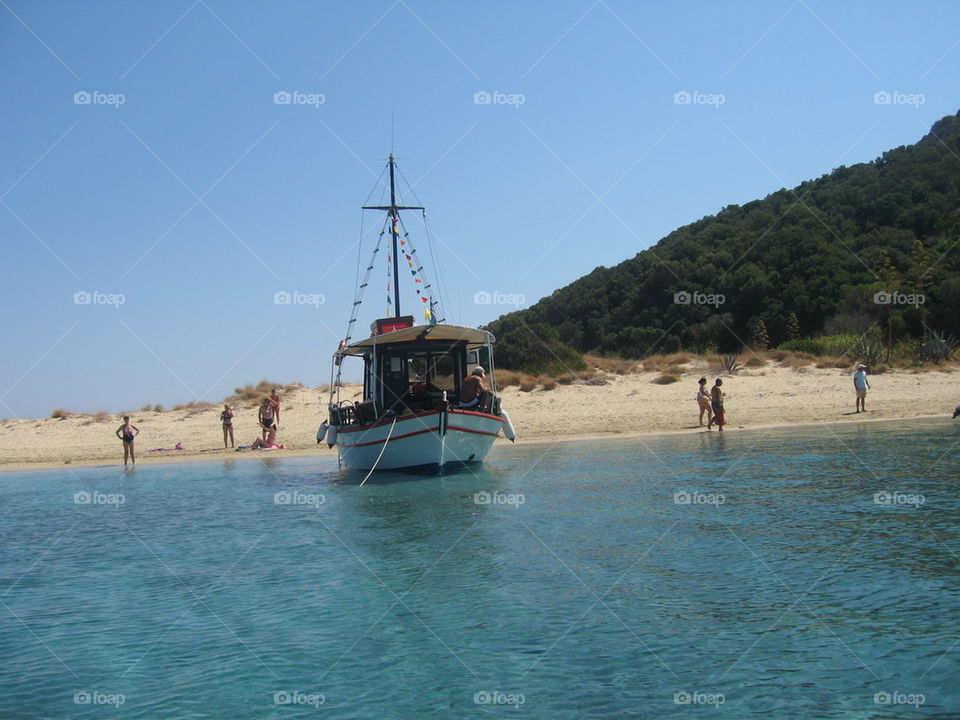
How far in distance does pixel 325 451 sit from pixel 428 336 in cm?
942

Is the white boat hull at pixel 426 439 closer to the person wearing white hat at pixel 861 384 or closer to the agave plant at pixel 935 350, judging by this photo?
the person wearing white hat at pixel 861 384

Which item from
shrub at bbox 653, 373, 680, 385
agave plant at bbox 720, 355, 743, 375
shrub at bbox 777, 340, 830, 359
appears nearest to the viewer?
shrub at bbox 653, 373, 680, 385

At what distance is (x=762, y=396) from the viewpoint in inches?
1134

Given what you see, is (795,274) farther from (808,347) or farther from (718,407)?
(718,407)

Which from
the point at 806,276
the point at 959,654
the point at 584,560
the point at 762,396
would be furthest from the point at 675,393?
the point at 959,654

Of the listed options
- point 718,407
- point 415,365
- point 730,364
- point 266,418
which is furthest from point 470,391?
point 730,364

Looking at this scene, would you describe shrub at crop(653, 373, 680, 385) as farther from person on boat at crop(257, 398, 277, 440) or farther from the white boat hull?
the white boat hull

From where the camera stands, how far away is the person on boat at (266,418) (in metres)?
25.9

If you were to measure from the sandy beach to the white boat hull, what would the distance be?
7.19 meters

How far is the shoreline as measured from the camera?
24484 millimetres

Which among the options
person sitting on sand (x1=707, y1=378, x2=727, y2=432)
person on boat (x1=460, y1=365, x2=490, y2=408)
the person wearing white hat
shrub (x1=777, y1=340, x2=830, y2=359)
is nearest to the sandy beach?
the person wearing white hat

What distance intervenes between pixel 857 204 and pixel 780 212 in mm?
5197

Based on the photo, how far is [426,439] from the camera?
1702cm

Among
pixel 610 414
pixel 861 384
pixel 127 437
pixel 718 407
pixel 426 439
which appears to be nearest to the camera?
pixel 426 439
